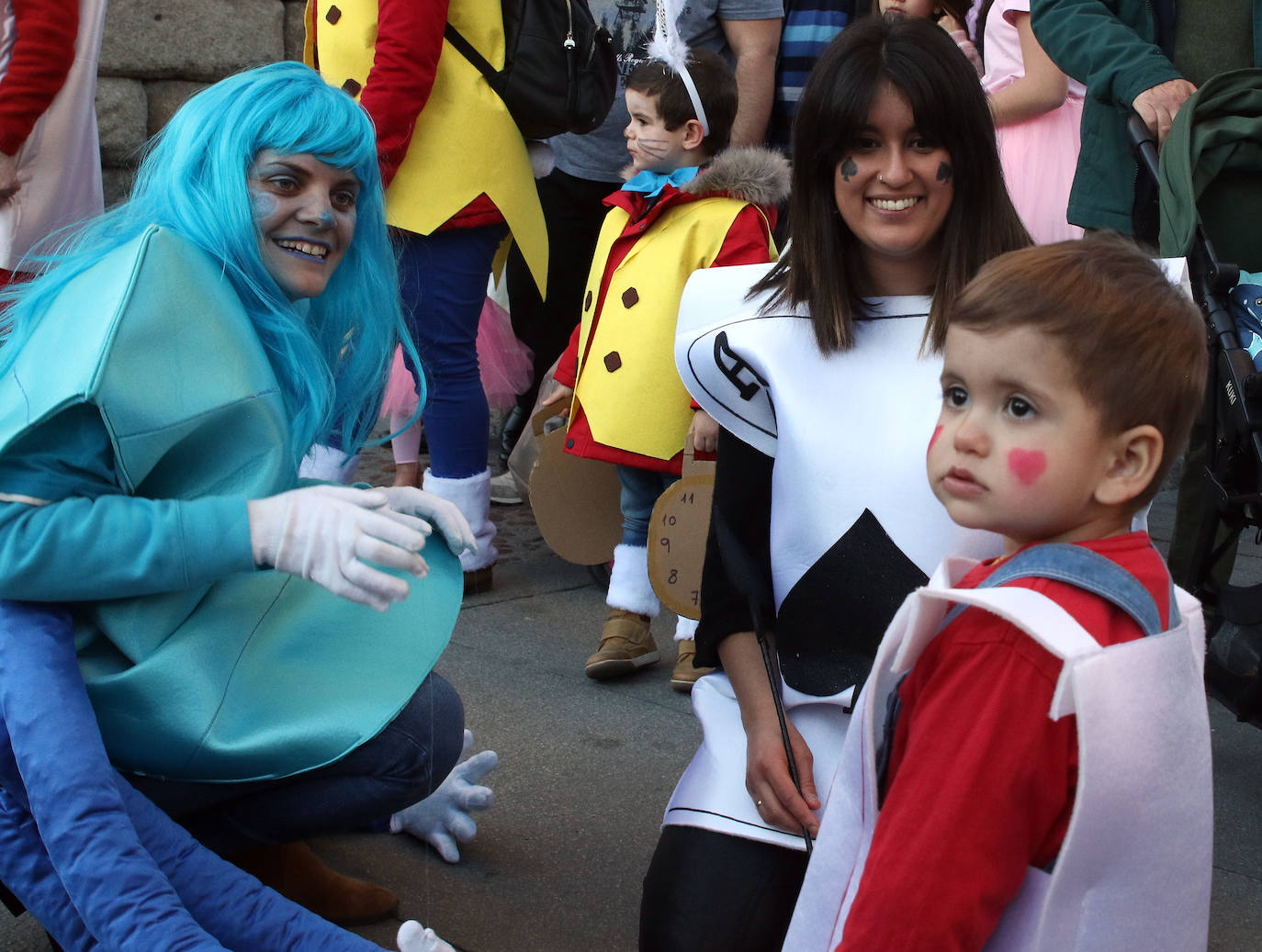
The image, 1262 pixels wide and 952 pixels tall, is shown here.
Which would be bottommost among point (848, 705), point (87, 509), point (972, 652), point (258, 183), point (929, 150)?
point (848, 705)

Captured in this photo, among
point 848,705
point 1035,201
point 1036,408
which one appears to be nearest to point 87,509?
point 848,705

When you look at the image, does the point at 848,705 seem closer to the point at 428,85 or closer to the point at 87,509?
the point at 87,509

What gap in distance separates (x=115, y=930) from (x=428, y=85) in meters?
2.27

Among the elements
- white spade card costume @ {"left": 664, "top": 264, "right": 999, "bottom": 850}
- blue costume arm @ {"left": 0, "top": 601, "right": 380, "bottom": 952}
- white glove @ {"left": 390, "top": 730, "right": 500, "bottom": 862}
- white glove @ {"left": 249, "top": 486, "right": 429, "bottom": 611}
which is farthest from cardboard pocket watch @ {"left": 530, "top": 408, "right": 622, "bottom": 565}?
blue costume arm @ {"left": 0, "top": 601, "right": 380, "bottom": 952}

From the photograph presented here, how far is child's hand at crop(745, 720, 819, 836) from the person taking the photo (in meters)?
1.68

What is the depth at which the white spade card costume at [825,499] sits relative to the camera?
67.7 inches

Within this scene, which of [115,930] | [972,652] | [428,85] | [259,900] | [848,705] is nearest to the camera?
[972,652]

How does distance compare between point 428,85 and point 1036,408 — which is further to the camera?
point 428,85

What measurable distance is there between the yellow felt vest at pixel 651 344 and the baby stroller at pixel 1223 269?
0.97 meters

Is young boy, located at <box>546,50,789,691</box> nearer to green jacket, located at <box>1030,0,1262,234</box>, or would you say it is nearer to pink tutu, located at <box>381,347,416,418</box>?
green jacket, located at <box>1030,0,1262,234</box>

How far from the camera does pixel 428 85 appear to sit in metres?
3.22

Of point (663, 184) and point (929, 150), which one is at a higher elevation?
point (929, 150)

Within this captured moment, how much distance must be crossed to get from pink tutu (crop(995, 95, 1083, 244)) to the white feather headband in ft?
2.57

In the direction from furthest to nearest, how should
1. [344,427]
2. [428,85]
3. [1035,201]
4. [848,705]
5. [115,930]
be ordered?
[1035,201] < [428,85] < [344,427] < [848,705] < [115,930]
